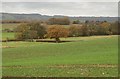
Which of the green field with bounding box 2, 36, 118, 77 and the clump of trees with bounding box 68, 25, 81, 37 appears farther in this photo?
the clump of trees with bounding box 68, 25, 81, 37

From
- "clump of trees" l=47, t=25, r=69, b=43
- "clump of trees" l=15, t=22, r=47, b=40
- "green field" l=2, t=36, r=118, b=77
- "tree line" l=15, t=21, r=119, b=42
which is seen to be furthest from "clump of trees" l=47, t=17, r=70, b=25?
"green field" l=2, t=36, r=118, b=77

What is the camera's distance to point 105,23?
281 feet

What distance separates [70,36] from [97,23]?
12017 millimetres

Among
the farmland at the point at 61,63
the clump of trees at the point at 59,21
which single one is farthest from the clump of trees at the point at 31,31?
the farmland at the point at 61,63

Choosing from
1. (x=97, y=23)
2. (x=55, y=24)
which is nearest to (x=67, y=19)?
(x=55, y=24)

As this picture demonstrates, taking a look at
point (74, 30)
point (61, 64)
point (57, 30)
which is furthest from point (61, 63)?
point (57, 30)

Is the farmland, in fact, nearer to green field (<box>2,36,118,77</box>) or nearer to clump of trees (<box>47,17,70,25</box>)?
green field (<box>2,36,118,77</box>)

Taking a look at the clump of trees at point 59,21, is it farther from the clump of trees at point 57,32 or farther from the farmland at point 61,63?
the farmland at point 61,63

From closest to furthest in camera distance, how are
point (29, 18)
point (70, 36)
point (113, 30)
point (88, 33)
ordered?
point (113, 30) → point (88, 33) → point (70, 36) → point (29, 18)

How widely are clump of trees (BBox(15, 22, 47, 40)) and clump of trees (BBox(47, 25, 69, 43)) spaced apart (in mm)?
1869

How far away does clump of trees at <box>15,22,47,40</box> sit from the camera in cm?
8681

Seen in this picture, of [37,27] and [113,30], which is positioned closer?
[113,30]

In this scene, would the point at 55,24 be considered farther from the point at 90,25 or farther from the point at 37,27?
the point at 90,25

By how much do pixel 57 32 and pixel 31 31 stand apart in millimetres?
9170
